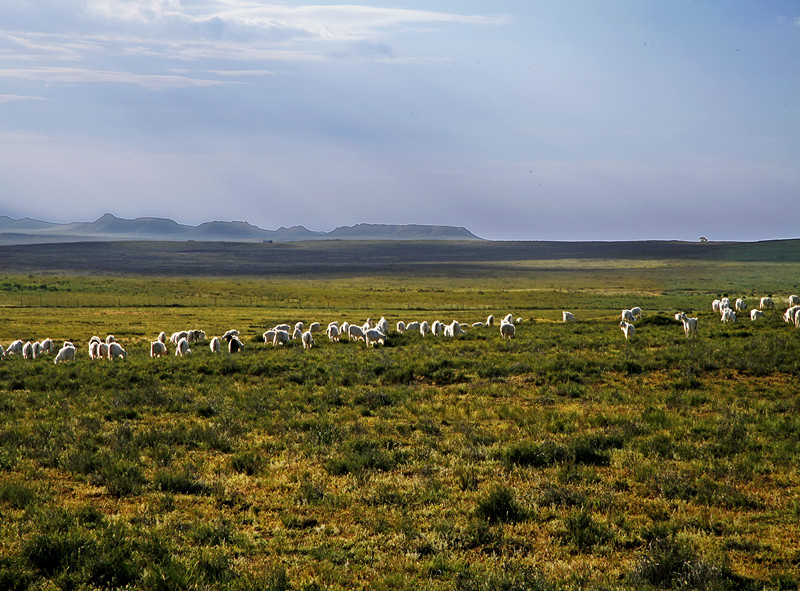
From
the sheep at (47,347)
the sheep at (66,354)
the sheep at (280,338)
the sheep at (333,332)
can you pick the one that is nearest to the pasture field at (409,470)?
the sheep at (66,354)

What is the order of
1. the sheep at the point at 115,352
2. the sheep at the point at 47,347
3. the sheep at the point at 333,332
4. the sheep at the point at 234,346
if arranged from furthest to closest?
the sheep at the point at 333,332 < the sheep at the point at 47,347 < the sheep at the point at 234,346 < the sheep at the point at 115,352

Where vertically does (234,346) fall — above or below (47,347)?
above

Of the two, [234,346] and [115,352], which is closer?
[115,352]

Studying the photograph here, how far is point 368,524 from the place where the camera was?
7.61 m

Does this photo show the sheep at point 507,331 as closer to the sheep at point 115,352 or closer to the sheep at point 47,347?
the sheep at point 115,352

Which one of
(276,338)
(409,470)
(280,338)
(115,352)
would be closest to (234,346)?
(276,338)

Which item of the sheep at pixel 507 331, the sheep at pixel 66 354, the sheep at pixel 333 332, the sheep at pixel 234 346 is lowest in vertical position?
the sheep at pixel 66 354

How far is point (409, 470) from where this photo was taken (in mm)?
9812

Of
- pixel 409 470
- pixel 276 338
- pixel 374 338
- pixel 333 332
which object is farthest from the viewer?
Result: pixel 333 332

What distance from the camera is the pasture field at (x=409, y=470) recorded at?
6.48m

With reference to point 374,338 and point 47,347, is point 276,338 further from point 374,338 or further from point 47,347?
point 47,347

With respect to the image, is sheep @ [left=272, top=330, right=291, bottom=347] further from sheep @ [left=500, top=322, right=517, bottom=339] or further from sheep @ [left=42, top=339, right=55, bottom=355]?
sheep @ [left=42, top=339, right=55, bottom=355]

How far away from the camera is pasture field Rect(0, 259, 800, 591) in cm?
648

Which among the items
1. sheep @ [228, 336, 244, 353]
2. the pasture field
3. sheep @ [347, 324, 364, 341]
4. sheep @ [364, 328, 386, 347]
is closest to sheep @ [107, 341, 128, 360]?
the pasture field
